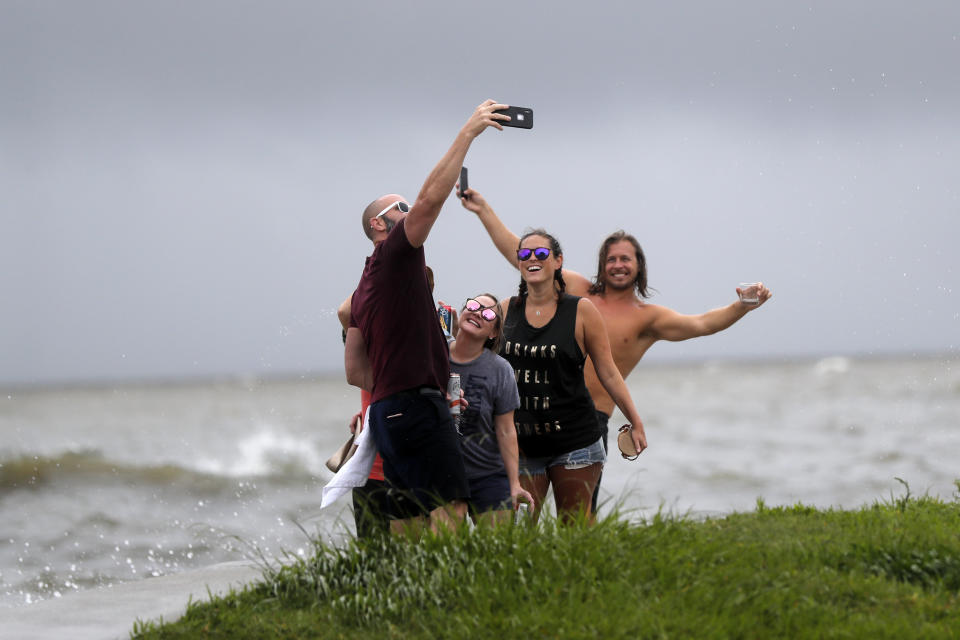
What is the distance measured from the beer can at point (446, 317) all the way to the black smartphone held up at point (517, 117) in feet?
3.89

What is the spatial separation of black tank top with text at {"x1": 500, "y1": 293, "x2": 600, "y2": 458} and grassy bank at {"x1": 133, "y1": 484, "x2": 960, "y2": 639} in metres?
0.80

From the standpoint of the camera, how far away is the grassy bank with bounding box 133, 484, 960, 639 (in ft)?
13.0

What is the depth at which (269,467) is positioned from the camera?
24969mm

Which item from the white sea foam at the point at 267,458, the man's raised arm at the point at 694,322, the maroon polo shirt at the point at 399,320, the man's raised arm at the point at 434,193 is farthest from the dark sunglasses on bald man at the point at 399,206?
the white sea foam at the point at 267,458

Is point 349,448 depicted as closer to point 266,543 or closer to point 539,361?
point 539,361

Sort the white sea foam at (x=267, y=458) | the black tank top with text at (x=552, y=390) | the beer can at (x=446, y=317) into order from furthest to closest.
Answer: the white sea foam at (x=267, y=458) < the black tank top with text at (x=552, y=390) < the beer can at (x=446, y=317)

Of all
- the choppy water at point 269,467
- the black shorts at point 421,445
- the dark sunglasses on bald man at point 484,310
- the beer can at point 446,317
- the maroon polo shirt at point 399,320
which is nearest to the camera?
the maroon polo shirt at point 399,320

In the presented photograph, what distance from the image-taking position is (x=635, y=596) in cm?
407

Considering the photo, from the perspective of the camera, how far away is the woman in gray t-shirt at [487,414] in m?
5.11

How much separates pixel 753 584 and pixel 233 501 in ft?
58.7

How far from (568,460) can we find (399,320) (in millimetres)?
1676

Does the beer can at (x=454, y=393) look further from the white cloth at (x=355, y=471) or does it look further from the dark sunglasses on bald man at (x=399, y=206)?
the dark sunglasses on bald man at (x=399, y=206)

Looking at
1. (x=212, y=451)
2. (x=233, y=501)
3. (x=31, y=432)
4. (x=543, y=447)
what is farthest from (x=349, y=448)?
(x=31, y=432)

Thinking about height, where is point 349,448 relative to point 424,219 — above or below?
below
